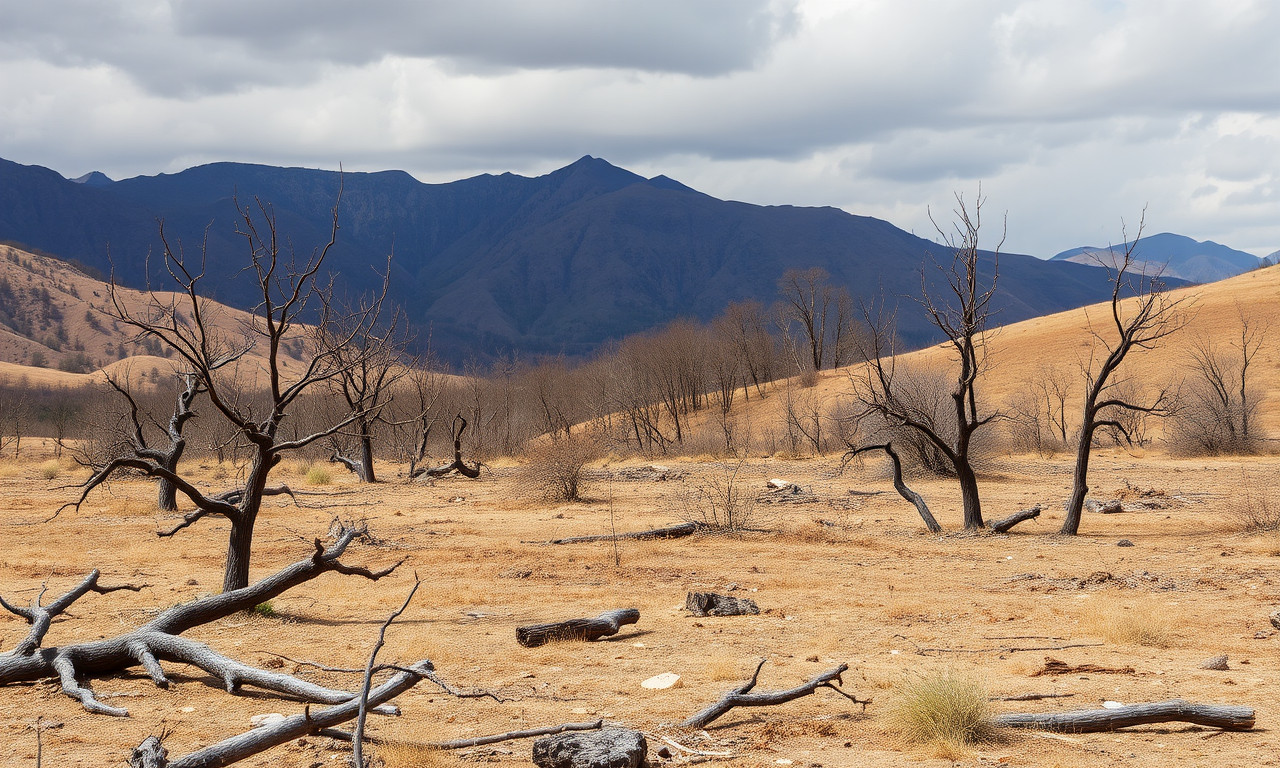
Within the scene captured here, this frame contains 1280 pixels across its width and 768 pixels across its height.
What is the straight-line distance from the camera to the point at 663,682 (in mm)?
7105

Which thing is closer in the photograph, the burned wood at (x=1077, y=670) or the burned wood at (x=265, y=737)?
the burned wood at (x=265, y=737)

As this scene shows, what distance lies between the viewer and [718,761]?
5.31m

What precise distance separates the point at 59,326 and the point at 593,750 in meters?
158

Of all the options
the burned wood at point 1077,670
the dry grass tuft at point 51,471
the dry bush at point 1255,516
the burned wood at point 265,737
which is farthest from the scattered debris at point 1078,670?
the dry grass tuft at point 51,471

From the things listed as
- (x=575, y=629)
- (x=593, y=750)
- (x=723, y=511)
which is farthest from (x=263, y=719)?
(x=723, y=511)

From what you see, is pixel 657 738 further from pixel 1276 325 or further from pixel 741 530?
pixel 1276 325

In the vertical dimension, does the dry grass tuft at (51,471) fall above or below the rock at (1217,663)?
above

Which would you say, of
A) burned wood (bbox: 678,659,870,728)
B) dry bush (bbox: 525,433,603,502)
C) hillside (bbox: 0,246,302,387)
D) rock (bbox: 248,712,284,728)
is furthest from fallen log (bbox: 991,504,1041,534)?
hillside (bbox: 0,246,302,387)

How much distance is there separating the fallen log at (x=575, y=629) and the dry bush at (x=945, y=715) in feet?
11.7

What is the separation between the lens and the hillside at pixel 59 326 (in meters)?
122

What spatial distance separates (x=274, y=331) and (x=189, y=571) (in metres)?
5.56

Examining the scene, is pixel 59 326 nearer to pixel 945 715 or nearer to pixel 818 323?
pixel 818 323

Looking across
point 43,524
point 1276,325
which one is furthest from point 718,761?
point 1276,325

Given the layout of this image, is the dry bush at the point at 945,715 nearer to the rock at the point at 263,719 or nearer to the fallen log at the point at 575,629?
the fallen log at the point at 575,629
